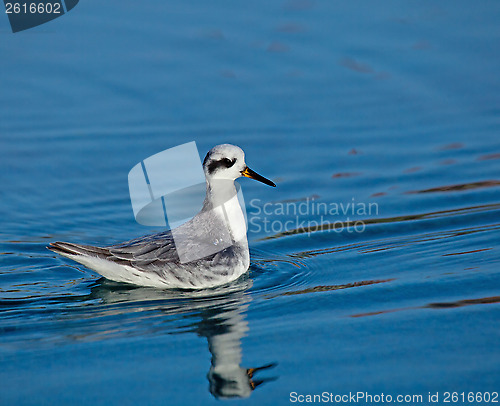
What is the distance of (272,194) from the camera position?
11.3 m

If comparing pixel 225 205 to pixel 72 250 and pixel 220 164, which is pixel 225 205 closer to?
pixel 220 164

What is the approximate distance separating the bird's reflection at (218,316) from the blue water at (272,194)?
0.03 metres

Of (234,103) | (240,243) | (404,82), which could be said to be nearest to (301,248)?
(240,243)

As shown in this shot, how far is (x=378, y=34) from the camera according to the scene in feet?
49.6

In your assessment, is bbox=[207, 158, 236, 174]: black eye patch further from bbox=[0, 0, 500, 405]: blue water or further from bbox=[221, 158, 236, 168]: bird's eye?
bbox=[0, 0, 500, 405]: blue water

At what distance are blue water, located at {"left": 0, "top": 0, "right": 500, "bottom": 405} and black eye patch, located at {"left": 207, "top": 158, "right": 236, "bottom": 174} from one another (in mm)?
1176

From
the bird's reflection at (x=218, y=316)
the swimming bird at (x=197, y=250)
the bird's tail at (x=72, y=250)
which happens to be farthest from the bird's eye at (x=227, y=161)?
the bird's tail at (x=72, y=250)

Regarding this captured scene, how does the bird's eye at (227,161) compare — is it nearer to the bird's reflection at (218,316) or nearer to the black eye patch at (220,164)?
the black eye patch at (220,164)

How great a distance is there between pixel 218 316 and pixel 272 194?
3.42 metres

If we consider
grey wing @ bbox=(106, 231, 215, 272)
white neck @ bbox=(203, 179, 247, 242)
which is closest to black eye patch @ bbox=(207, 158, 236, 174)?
white neck @ bbox=(203, 179, 247, 242)

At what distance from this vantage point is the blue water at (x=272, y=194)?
7.14 m

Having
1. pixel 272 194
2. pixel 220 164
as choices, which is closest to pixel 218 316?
pixel 220 164

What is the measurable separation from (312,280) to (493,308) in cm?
195

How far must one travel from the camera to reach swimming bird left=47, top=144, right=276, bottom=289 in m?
8.98
